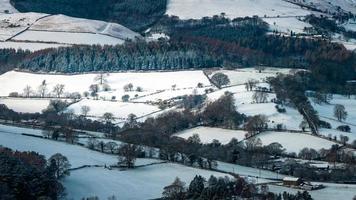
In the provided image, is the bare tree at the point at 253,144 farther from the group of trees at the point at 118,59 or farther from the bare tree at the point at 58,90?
the group of trees at the point at 118,59

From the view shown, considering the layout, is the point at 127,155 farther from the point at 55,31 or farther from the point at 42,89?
the point at 55,31

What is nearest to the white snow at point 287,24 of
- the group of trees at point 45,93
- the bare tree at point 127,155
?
the group of trees at point 45,93

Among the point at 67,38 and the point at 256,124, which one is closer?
the point at 256,124

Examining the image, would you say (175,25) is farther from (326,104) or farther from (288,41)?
(326,104)

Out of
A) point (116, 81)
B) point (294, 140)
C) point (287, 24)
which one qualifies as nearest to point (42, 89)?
point (116, 81)

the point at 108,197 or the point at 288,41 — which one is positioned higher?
the point at 288,41

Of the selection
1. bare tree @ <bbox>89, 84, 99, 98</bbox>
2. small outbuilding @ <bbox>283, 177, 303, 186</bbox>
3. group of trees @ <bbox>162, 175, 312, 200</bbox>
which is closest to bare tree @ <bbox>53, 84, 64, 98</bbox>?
bare tree @ <bbox>89, 84, 99, 98</bbox>

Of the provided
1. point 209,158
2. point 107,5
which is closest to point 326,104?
point 209,158
